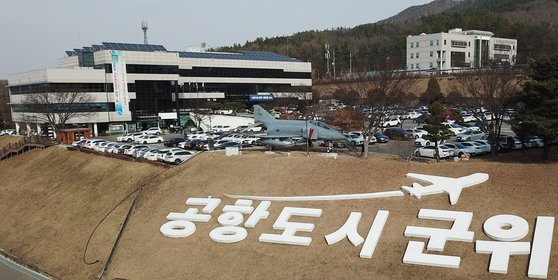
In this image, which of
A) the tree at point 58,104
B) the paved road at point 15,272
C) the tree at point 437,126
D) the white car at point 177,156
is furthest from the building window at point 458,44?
the paved road at point 15,272

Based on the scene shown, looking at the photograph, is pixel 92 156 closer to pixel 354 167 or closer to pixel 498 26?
pixel 354 167

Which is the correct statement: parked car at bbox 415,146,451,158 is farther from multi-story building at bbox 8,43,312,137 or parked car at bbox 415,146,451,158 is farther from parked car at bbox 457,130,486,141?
multi-story building at bbox 8,43,312,137

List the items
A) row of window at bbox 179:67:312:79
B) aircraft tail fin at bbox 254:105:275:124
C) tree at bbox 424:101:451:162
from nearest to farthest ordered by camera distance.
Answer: tree at bbox 424:101:451:162, aircraft tail fin at bbox 254:105:275:124, row of window at bbox 179:67:312:79

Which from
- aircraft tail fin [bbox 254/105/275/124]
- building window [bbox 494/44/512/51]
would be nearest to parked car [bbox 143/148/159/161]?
aircraft tail fin [bbox 254/105/275/124]

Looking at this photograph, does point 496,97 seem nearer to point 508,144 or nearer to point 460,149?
point 460,149

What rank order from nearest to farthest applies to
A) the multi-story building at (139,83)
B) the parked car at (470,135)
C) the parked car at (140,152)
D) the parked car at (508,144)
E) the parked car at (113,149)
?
the parked car at (508,144) < the parked car at (140,152) < the parked car at (113,149) < the parked car at (470,135) < the multi-story building at (139,83)

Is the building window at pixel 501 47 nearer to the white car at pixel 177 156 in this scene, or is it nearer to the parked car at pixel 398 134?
the parked car at pixel 398 134

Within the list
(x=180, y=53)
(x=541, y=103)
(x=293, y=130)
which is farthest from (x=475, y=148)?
(x=180, y=53)
